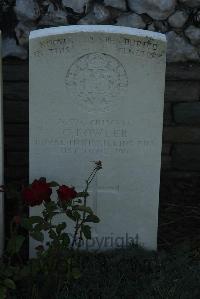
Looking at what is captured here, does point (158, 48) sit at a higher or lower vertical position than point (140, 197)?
higher

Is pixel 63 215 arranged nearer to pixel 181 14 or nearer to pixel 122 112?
pixel 122 112

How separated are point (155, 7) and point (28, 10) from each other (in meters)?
0.91

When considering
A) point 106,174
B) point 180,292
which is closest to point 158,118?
point 106,174

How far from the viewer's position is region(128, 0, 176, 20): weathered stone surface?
443 centimetres

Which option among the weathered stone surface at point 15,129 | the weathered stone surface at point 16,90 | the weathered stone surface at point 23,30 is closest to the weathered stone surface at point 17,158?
the weathered stone surface at point 15,129

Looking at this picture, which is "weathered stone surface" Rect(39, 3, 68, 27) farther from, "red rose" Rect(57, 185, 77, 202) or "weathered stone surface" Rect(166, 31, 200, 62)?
"red rose" Rect(57, 185, 77, 202)

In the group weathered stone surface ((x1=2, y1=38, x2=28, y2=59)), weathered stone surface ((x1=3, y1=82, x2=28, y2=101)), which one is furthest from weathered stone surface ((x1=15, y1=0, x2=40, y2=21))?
weathered stone surface ((x1=3, y1=82, x2=28, y2=101))

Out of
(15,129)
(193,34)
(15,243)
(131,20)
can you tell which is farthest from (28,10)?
(15,243)

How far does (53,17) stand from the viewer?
14.6 feet

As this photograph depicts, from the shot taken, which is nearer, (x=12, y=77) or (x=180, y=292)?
(x=180, y=292)

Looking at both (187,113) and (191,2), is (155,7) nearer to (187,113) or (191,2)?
(191,2)

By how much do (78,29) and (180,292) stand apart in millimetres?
1518

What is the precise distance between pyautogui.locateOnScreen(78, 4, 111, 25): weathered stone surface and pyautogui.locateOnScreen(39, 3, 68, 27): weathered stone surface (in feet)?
0.40

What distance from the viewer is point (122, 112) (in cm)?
354
